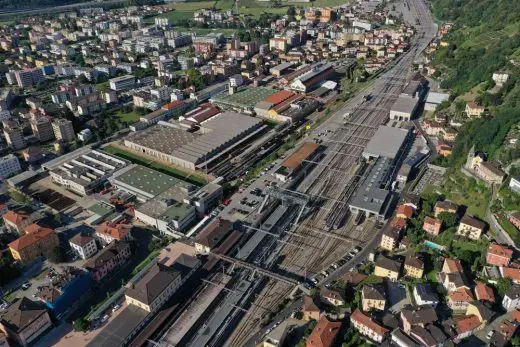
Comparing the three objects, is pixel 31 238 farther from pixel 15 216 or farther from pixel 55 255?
pixel 15 216

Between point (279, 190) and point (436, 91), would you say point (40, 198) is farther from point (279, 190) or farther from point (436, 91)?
point (436, 91)

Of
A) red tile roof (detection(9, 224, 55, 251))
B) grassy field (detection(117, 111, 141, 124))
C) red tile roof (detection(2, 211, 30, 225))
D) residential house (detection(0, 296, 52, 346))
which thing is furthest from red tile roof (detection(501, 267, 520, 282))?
grassy field (detection(117, 111, 141, 124))

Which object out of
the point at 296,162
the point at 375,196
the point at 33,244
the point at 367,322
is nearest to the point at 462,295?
the point at 367,322

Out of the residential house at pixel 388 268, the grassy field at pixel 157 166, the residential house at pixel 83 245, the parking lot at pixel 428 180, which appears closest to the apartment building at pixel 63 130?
the grassy field at pixel 157 166

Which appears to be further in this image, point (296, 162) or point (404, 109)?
point (404, 109)

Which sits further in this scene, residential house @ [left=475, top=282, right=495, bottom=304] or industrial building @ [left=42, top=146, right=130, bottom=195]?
industrial building @ [left=42, top=146, right=130, bottom=195]

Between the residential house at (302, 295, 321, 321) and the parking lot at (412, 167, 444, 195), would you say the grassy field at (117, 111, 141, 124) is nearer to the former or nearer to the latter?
the parking lot at (412, 167, 444, 195)

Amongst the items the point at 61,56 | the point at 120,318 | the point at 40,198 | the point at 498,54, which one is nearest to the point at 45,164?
the point at 40,198
